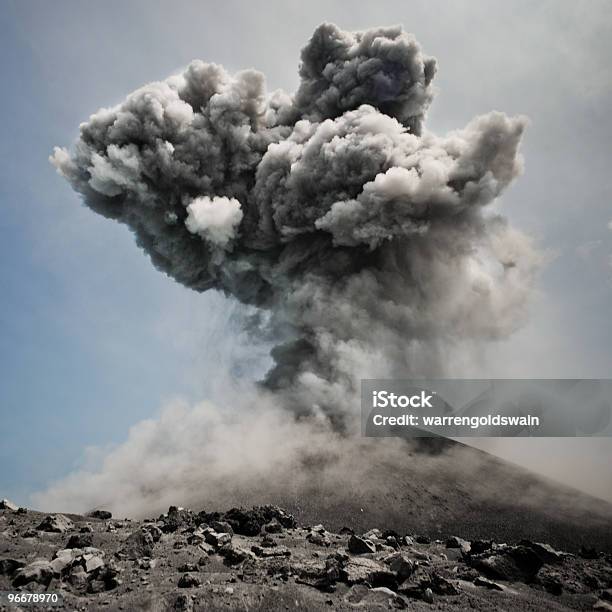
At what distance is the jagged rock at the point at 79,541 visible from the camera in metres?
11.7

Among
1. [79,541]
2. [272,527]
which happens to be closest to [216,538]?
[272,527]

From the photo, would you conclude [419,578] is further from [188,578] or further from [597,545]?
[597,545]

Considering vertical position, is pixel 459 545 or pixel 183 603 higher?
pixel 459 545

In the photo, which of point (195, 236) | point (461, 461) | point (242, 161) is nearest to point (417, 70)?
point (242, 161)

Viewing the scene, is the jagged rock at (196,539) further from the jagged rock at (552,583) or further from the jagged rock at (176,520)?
the jagged rock at (552,583)

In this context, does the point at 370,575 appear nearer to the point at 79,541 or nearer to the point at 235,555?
the point at 235,555

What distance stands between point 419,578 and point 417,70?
42507mm

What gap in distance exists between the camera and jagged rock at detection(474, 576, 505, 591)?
1004 cm

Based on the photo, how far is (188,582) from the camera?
8969mm

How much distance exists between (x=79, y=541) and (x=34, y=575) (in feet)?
9.85

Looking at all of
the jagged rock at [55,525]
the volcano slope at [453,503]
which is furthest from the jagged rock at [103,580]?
the volcano slope at [453,503]

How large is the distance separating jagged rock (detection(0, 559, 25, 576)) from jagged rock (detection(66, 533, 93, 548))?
2.11 metres

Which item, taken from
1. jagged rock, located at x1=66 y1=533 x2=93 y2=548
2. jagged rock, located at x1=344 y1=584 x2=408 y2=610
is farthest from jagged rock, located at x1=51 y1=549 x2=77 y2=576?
jagged rock, located at x1=344 y1=584 x2=408 y2=610

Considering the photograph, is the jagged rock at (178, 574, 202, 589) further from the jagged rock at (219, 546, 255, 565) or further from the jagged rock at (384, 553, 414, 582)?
the jagged rock at (384, 553, 414, 582)
